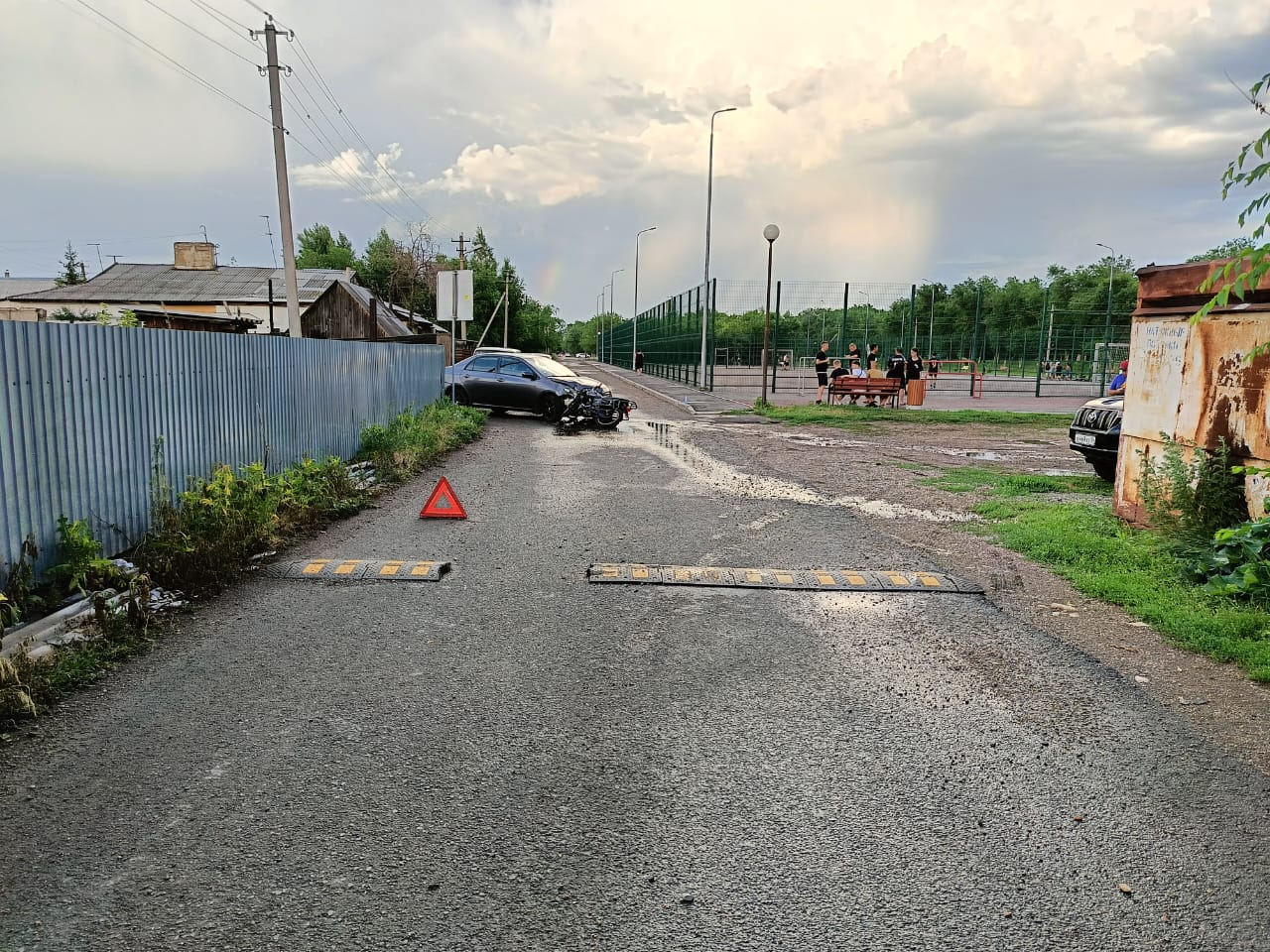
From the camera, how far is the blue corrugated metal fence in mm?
5316

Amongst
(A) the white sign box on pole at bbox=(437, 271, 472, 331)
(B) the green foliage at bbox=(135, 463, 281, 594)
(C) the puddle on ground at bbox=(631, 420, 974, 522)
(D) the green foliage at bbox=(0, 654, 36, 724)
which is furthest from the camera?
(A) the white sign box on pole at bbox=(437, 271, 472, 331)

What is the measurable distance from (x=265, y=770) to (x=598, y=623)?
2.35 meters

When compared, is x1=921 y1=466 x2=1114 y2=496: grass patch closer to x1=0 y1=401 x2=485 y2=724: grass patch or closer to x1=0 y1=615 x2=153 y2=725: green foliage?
x1=0 y1=401 x2=485 y2=724: grass patch

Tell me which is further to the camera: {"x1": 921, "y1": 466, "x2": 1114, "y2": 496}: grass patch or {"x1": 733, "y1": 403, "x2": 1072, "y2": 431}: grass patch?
{"x1": 733, "y1": 403, "x2": 1072, "y2": 431}: grass patch

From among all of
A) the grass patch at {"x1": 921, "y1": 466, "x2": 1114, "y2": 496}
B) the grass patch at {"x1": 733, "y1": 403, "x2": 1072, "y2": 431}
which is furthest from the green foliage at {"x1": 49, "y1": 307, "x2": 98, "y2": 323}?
the grass patch at {"x1": 921, "y1": 466, "x2": 1114, "y2": 496}

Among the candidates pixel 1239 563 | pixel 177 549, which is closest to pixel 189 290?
pixel 177 549

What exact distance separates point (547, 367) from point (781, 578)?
15.2 metres

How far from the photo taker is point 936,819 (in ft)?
10.7

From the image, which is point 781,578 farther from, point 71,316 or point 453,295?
point 71,316

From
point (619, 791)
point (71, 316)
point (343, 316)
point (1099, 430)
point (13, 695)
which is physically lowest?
point (619, 791)

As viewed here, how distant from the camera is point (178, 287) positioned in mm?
53656

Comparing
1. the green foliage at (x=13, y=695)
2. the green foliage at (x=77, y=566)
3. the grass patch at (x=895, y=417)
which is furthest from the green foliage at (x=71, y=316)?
the green foliage at (x=13, y=695)

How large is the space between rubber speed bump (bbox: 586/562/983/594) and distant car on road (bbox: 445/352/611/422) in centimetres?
1364

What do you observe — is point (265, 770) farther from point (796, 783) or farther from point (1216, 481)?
point (1216, 481)
